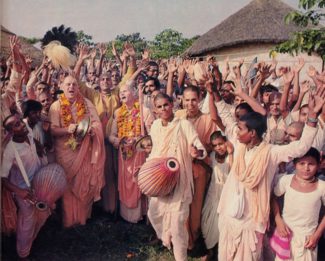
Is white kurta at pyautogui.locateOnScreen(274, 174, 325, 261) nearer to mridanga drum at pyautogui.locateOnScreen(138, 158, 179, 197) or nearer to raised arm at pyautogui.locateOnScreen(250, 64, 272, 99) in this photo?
mridanga drum at pyautogui.locateOnScreen(138, 158, 179, 197)

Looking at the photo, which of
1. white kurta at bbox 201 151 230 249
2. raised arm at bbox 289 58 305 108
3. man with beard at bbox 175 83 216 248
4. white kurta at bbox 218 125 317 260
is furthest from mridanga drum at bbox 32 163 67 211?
raised arm at bbox 289 58 305 108

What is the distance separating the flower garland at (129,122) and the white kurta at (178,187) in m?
1.10

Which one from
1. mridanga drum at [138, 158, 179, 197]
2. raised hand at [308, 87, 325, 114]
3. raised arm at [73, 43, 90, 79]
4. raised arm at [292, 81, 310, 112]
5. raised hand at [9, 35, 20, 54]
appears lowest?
mridanga drum at [138, 158, 179, 197]

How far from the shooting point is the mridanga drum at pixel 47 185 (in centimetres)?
467

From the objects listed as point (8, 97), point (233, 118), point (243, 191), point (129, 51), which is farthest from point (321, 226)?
point (129, 51)

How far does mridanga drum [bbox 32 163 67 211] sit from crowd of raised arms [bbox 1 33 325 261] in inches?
0.5

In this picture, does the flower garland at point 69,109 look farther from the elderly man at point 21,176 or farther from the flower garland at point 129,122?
the elderly man at point 21,176

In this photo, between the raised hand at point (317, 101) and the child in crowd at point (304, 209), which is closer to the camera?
the raised hand at point (317, 101)

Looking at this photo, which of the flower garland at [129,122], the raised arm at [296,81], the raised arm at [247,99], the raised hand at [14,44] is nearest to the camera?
the raised arm at [247,99]

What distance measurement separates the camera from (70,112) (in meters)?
5.34

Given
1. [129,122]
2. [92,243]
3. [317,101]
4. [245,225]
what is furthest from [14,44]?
[317,101]

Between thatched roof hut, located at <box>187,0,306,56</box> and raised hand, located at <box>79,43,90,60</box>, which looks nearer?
raised hand, located at <box>79,43,90,60</box>

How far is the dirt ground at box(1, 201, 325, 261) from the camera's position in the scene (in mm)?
4859

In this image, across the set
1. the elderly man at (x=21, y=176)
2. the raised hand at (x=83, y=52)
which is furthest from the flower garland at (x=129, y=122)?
the elderly man at (x=21, y=176)
